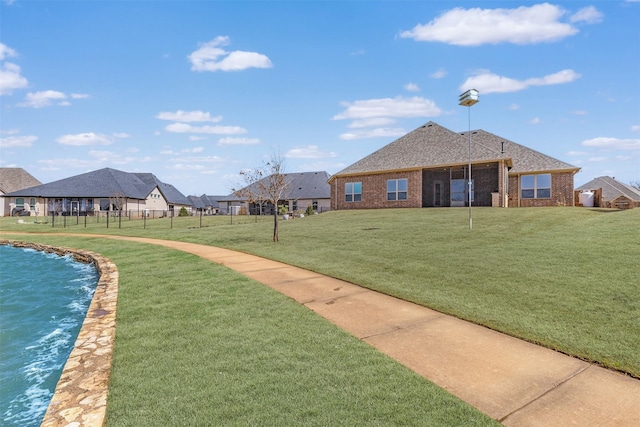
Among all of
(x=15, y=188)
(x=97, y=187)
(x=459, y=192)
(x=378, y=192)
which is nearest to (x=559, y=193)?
(x=459, y=192)

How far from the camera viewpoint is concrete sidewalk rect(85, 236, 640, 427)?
2.91 meters

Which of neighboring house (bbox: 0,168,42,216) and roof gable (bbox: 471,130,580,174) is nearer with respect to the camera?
roof gable (bbox: 471,130,580,174)

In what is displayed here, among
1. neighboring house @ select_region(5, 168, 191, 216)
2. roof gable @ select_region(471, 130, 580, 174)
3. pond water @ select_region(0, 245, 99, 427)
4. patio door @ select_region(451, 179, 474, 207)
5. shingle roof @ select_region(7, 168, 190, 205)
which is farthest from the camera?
shingle roof @ select_region(7, 168, 190, 205)

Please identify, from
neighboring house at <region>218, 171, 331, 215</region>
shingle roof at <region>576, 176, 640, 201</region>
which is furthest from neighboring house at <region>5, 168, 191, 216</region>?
shingle roof at <region>576, 176, 640, 201</region>

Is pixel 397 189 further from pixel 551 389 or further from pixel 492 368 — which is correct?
pixel 551 389

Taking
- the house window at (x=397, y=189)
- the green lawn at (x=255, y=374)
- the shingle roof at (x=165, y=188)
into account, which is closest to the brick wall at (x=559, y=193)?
the house window at (x=397, y=189)

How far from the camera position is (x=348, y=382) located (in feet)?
10.9

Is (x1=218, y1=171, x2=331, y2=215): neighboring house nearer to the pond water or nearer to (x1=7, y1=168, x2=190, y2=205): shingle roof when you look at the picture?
(x1=7, y1=168, x2=190, y2=205): shingle roof

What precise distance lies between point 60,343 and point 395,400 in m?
6.19

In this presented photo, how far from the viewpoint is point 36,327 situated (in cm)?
700

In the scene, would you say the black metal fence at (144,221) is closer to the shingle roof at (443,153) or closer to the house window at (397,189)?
the house window at (397,189)

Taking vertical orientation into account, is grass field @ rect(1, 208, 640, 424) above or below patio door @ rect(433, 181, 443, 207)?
below

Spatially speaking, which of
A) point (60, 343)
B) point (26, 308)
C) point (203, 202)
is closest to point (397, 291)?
point (60, 343)

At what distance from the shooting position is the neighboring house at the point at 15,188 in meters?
46.5
